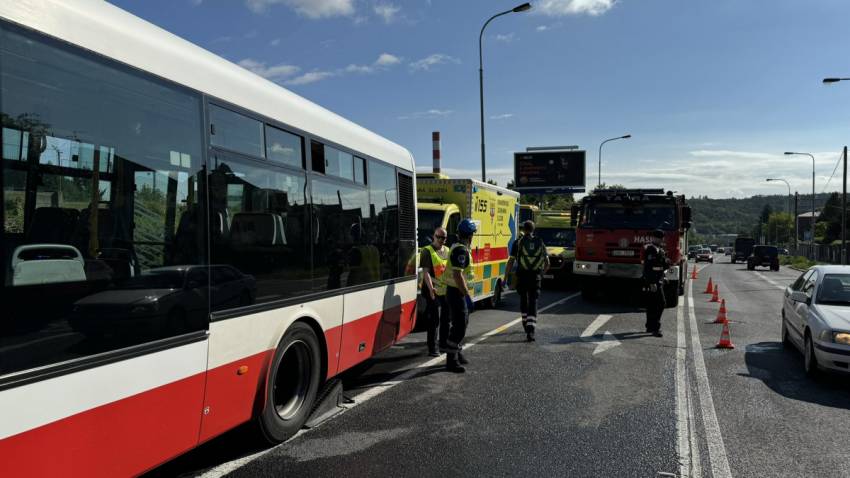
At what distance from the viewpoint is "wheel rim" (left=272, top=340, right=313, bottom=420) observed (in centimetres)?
485

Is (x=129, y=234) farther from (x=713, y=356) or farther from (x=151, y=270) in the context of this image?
(x=713, y=356)

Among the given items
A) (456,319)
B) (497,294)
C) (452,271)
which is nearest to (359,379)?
(456,319)

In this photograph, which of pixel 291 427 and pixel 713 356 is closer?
pixel 291 427

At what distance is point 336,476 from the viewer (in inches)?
160

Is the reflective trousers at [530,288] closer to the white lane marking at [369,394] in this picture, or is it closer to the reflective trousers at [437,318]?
the white lane marking at [369,394]

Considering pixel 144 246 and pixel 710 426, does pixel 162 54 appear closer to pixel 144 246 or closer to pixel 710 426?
pixel 144 246

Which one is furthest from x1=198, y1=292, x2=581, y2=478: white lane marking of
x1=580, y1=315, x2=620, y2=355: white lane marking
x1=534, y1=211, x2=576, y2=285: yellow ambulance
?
x1=534, y1=211, x2=576, y2=285: yellow ambulance

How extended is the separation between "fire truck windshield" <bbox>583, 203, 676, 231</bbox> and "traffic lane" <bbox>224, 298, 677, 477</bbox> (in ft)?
24.4

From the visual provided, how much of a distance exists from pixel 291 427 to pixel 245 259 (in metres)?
1.58

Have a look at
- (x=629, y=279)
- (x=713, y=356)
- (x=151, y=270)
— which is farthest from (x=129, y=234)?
(x=629, y=279)

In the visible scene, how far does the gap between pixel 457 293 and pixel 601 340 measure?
349 cm

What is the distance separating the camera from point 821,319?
695 cm

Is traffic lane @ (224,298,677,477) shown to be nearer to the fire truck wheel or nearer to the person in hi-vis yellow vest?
the person in hi-vis yellow vest

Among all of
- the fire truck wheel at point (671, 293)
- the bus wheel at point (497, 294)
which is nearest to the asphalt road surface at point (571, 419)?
the bus wheel at point (497, 294)
